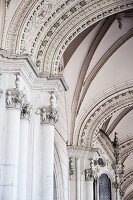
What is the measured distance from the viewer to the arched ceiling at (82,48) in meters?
9.17

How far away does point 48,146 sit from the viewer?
9.24m

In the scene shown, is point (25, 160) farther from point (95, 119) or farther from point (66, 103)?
point (95, 119)

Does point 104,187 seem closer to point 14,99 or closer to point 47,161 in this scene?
point 47,161

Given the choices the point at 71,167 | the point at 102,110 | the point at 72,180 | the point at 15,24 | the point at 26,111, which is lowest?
the point at 72,180

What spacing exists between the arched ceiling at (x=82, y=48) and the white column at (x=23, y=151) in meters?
1.11

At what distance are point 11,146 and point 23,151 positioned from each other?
0.59 m

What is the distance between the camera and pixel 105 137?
18.4 metres

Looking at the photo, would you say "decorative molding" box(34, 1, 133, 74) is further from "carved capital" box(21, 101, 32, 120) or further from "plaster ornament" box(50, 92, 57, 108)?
"carved capital" box(21, 101, 32, 120)

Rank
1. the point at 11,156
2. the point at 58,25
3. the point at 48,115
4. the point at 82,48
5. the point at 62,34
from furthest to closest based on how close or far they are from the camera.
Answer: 1. the point at 82,48
2. the point at 62,34
3. the point at 58,25
4. the point at 48,115
5. the point at 11,156

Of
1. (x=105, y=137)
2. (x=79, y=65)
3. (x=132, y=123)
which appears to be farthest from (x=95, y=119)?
(x=132, y=123)

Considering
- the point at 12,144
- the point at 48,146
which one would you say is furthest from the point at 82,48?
the point at 12,144

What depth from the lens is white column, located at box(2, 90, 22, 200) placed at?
7.88 meters

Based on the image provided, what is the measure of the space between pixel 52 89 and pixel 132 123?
10.3 meters

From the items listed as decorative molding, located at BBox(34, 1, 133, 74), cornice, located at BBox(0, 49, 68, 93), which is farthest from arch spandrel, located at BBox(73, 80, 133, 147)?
decorative molding, located at BBox(34, 1, 133, 74)
